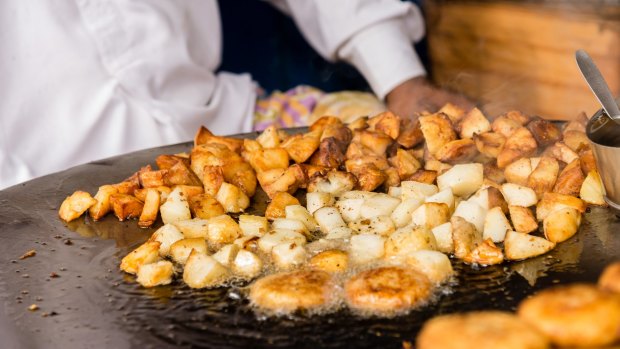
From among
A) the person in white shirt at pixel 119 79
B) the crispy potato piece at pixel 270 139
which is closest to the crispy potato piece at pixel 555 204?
the crispy potato piece at pixel 270 139

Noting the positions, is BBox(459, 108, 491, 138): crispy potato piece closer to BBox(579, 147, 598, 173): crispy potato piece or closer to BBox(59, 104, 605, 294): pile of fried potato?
BBox(59, 104, 605, 294): pile of fried potato

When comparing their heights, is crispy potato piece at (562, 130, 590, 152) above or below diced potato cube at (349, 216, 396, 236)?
above

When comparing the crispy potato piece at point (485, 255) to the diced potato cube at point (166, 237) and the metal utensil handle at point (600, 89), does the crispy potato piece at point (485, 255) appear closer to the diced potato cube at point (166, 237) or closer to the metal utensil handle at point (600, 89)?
the metal utensil handle at point (600, 89)

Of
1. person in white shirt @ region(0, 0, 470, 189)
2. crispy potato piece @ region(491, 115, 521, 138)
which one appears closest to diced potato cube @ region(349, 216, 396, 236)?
crispy potato piece @ region(491, 115, 521, 138)

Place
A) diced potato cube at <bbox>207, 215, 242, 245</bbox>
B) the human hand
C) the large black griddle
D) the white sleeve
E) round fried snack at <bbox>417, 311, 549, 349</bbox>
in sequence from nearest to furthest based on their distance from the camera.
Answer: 1. round fried snack at <bbox>417, 311, 549, 349</bbox>
2. the large black griddle
3. diced potato cube at <bbox>207, 215, 242, 245</bbox>
4. the human hand
5. the white sleeve

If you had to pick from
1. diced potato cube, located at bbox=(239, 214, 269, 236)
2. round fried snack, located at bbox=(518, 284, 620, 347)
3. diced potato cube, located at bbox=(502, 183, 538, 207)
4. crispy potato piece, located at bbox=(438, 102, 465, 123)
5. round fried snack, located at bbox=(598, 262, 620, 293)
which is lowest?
diced potato cube, located at bbox=(239, 214, 269, 236)

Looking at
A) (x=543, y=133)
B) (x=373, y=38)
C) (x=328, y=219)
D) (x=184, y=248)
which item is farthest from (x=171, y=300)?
(x=373, y=38)

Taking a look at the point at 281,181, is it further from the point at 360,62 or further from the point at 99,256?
the point at 360,62
